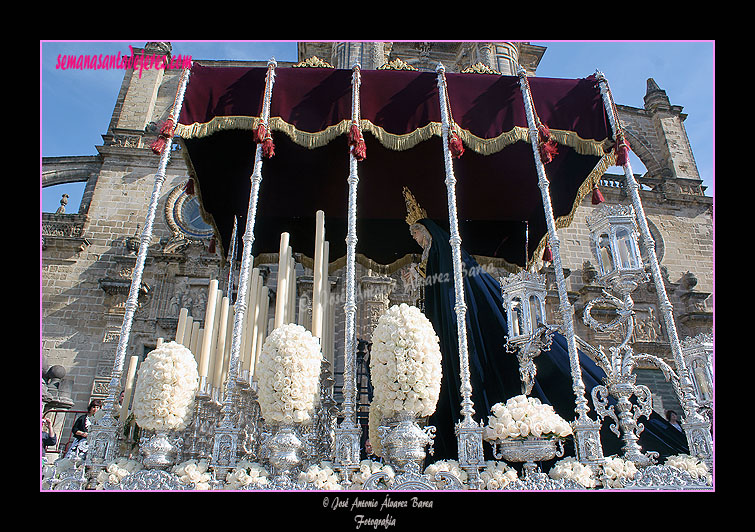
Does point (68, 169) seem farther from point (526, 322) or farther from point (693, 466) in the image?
point (693, 466)

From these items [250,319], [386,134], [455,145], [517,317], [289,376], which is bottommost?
[289,376]

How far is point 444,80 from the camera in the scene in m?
6.46

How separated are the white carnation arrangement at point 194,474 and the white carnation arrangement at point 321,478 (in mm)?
804

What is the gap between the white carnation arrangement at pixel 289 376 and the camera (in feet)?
14.8

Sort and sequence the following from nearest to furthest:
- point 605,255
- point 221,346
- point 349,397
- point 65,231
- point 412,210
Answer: point 349,397 → point 605,255 → point 221,346 → point 412,210 → point 65,231

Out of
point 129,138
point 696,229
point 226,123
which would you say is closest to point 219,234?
point 226,123

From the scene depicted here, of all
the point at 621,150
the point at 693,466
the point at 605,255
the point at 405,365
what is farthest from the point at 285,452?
the point at 621,150

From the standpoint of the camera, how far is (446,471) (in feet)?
13.9

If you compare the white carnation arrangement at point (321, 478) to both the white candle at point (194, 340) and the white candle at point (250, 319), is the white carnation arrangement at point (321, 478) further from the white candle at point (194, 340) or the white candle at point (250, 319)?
the white candle at point (194, 340)

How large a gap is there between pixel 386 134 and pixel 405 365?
3219mm

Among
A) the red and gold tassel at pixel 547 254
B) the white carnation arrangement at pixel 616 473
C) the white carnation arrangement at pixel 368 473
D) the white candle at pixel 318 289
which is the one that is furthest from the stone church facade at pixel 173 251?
the white carnation arrangement at pixel 616 473

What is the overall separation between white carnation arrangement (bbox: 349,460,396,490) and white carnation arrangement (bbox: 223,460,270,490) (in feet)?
2.47

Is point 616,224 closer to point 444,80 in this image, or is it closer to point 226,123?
point 444,80

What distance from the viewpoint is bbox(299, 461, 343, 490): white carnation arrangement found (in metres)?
4.15
